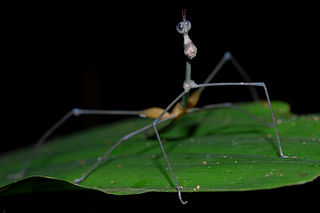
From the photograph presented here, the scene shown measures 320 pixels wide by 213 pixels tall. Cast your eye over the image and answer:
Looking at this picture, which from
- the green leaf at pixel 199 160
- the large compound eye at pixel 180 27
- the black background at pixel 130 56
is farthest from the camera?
the black background at pixel 130 56

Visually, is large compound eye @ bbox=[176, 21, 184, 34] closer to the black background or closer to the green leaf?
the green leaf

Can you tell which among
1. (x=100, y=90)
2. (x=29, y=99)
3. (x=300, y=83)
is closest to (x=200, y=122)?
(x=300, y=83)

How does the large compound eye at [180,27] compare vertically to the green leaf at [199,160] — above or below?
Answer: above

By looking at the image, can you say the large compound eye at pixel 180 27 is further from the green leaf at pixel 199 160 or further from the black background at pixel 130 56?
the black background at pixel 130 56

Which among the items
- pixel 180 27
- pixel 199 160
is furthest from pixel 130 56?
pixel 199 160

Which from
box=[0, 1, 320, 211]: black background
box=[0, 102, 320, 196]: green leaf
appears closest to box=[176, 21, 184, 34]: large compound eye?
box=[0, 102, 320, 196]: green leaf

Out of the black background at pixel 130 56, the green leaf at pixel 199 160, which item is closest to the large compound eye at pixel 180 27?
the green leaf at pixel 199 160

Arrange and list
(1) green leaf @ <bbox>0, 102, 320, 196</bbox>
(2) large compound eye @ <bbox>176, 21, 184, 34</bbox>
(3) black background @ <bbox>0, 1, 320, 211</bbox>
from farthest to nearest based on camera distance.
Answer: (3) black background @ <bbox>0, 1, 320, 211</bbox> → (2) large compound eye @ <bbox>176, 21, 184, 34</bbox> → (1) green leaf @ <bbox>0, 102, 320, 196</bbox>

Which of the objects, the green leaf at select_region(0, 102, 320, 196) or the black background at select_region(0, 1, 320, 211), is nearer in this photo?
the green leaf at select_region(0, 102, 320, 196)
